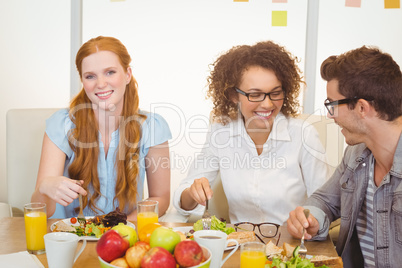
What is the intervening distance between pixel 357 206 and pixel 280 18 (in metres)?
2.03

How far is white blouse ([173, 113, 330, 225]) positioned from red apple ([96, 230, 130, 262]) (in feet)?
3.52

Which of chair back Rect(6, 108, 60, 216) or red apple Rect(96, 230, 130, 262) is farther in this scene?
chair back Rect(6, 108, 60, 216)

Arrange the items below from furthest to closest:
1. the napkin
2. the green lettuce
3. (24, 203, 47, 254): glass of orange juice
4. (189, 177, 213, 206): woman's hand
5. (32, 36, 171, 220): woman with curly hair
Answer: (32, 36, 171, 220): woman with curly hair
(189, 177, 213, 206): woman's hand
the green lettuce
(24, 203, 47, 254): glass of orange juice
the napkin

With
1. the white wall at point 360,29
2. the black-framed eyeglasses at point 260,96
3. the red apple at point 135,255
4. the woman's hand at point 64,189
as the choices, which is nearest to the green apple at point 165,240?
the red apple at point 135,255

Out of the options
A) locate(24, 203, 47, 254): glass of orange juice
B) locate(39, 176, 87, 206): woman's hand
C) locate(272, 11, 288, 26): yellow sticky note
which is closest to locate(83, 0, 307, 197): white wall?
locate(272, 11, 288, 26): yellow sticky note

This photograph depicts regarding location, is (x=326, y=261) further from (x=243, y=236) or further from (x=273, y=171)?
(x=273, y=171)

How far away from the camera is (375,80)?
163 cm

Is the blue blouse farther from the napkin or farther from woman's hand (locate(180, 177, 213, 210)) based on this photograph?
the napkin

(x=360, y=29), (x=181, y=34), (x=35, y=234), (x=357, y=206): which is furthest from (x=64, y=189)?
(x=360, y=29)

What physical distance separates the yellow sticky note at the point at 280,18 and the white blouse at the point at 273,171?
1409 millimetres

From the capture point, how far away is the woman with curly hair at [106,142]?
6.60 ft

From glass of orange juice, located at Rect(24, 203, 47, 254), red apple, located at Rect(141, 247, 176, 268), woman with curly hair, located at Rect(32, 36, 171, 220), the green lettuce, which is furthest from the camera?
woman with curly hair, located at Rect(32, 36, 171, 220)

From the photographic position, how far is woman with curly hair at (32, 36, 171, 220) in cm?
201

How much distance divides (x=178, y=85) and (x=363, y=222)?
2.04m
